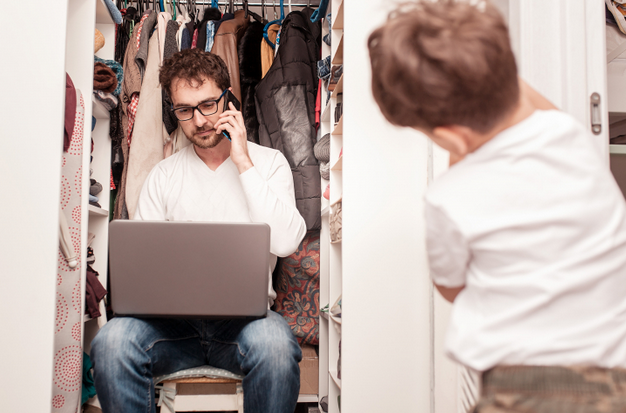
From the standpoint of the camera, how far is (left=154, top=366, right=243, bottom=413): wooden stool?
4.55 ft

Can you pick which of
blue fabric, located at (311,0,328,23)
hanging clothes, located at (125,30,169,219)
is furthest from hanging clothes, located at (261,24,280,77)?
hanging clothes, located at (125,30,169,219)

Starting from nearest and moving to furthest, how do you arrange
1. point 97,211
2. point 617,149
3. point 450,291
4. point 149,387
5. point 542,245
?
point 542,245
point 450,291
point 617,149
point 149,387
point 97,211

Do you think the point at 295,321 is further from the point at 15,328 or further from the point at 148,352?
the point at 15,328

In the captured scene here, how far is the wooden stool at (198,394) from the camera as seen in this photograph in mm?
1388

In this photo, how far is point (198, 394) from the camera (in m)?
1.44

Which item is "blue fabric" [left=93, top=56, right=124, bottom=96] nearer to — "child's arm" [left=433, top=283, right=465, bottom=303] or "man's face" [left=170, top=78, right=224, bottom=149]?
"man's face" [left=170, top=78, right=224, bottom=149]

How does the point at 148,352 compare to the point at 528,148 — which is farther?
the point at 148,352

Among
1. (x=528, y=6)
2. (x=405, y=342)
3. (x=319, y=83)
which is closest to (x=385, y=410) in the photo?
(x=405, y=342)

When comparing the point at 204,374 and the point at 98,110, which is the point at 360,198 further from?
the point at 98,110

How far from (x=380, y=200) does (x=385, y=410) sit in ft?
1.97

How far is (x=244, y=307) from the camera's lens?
3.83ft

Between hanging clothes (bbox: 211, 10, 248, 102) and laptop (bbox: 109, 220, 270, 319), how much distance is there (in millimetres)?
968

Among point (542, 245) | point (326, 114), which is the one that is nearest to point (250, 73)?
point (326, 114)

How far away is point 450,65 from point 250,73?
5.27 ft
